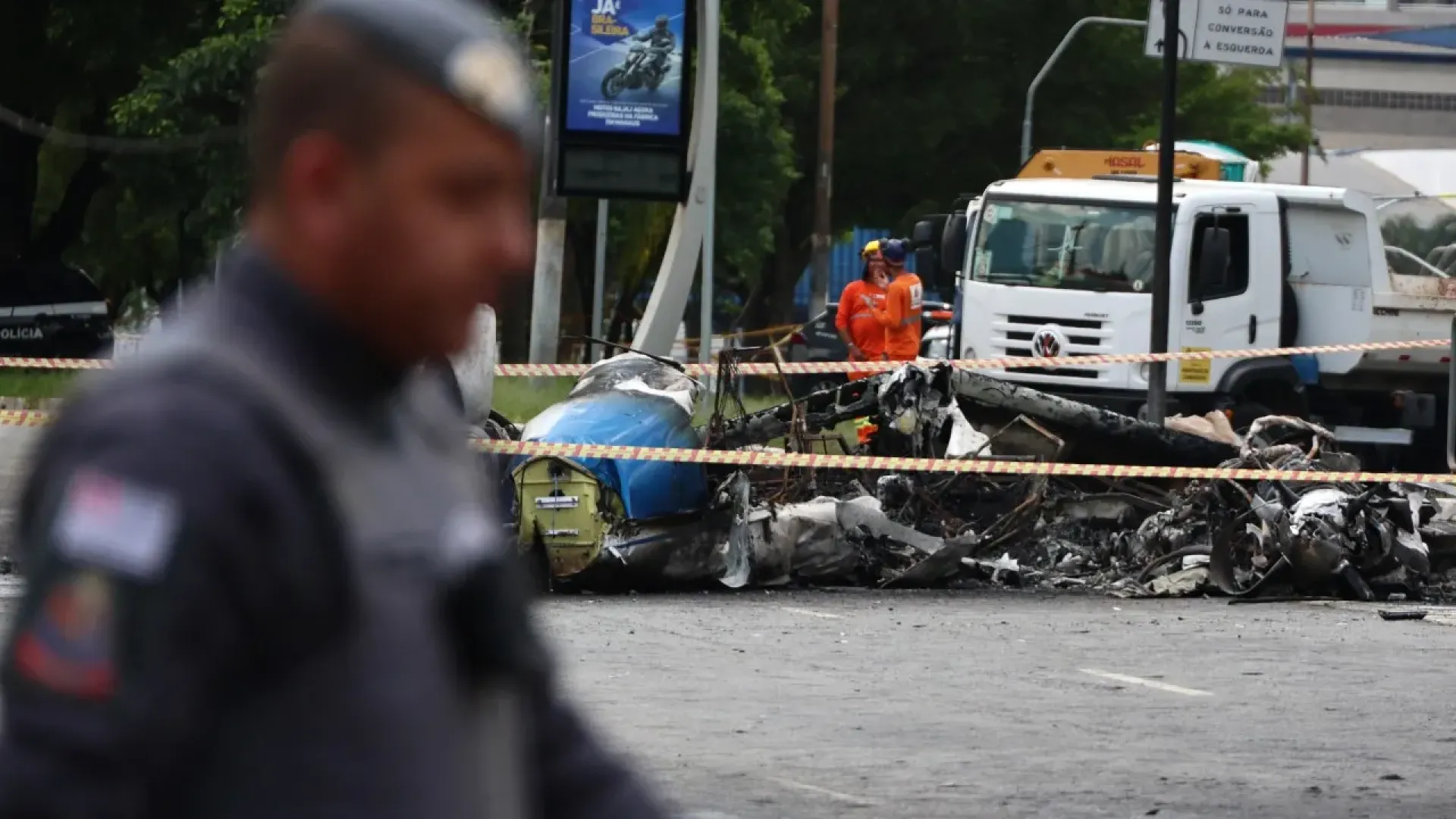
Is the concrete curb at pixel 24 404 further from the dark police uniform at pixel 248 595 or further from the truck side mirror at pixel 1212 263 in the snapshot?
the dark police uniform at pixel 248 595

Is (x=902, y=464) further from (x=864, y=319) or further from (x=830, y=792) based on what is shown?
(x=864, y=319)

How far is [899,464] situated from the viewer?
40.8ft

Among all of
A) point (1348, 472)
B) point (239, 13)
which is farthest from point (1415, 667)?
point (239, 13)

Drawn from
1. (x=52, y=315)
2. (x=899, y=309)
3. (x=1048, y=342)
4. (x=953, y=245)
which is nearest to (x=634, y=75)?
(x=899, y=309)

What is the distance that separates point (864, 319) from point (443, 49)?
17.7 metres

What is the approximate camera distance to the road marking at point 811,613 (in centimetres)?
1114

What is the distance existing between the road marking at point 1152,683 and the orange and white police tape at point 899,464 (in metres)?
2.98

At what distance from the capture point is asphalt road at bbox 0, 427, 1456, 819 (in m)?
6.76

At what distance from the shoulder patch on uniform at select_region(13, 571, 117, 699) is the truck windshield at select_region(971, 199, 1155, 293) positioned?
18700 mm

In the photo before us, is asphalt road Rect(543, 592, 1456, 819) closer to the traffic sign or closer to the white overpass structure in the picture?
the traffic sign

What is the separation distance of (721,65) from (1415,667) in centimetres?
2598

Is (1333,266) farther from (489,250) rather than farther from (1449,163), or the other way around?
(1449,163)

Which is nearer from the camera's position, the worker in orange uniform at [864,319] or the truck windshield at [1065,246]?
the worker in orange uniform at [864,319]

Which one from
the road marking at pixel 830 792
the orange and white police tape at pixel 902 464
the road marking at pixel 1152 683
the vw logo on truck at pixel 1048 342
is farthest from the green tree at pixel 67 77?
the road marking at pixel 830 792
